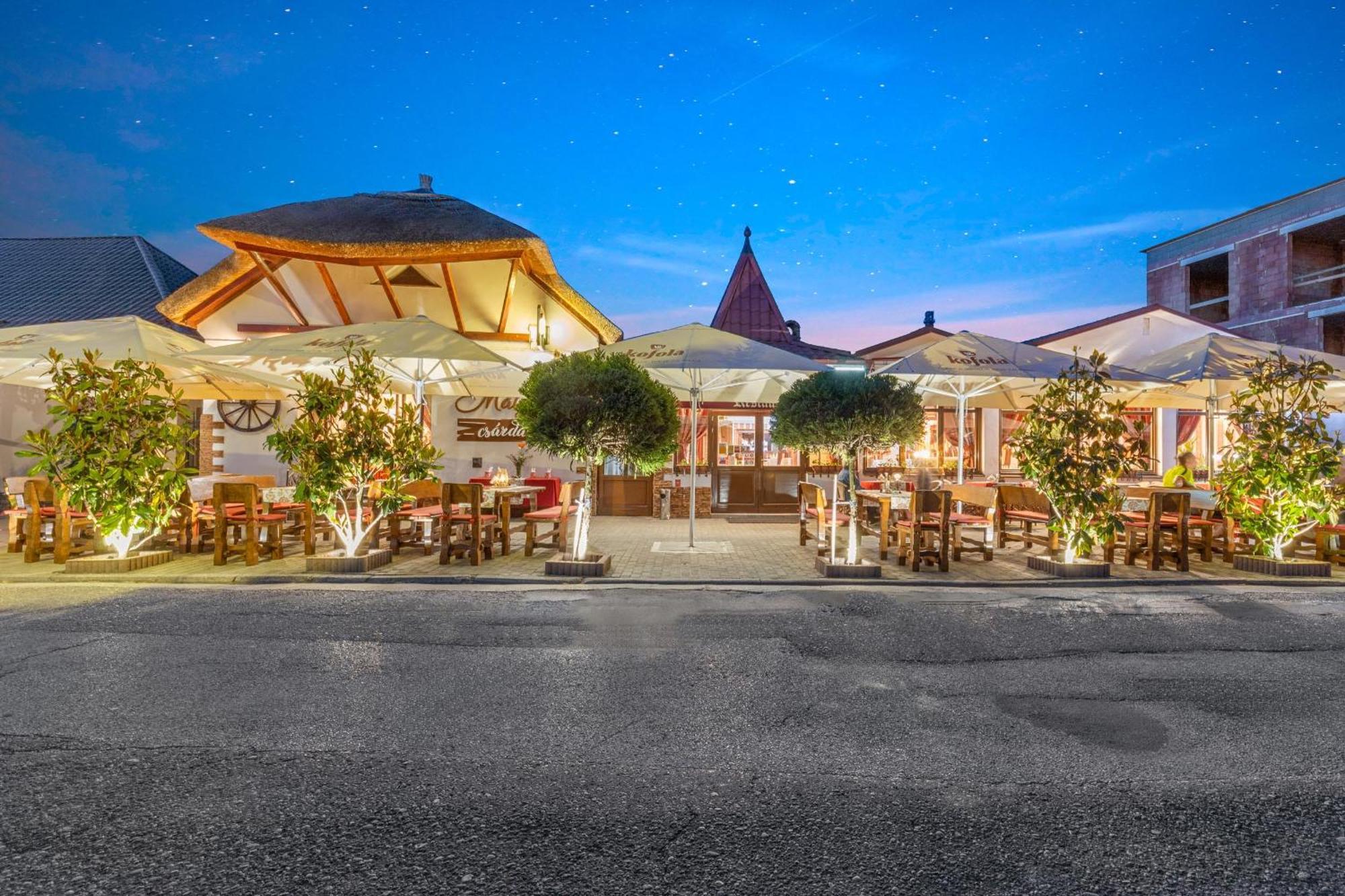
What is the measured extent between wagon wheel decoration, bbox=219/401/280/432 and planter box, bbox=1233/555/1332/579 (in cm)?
1641

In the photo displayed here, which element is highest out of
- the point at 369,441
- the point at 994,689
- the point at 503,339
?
the point at 503,339

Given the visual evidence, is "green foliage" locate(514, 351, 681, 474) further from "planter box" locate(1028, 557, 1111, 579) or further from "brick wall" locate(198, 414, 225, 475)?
"brick wall" locate(198, 414, 225, 475)

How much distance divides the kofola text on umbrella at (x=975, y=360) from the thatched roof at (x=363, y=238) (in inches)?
313

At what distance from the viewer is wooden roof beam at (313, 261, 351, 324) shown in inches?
558

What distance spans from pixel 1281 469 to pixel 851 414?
16.4 ft

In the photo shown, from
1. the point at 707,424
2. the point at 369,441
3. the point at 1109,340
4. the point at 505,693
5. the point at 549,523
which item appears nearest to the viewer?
the point at 505,693

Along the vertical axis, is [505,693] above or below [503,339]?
below

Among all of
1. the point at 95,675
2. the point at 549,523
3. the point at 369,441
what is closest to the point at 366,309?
the point at 549,523

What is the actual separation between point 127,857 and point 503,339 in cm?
1343

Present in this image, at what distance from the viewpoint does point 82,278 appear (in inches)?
754

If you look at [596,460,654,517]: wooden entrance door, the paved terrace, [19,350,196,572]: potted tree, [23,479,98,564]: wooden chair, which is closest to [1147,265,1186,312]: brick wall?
[596,460,654,517]: wooden entrance door

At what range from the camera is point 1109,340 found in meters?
17.3

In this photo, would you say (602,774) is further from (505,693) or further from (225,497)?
(225,497)

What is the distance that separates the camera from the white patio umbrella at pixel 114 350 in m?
8.55
